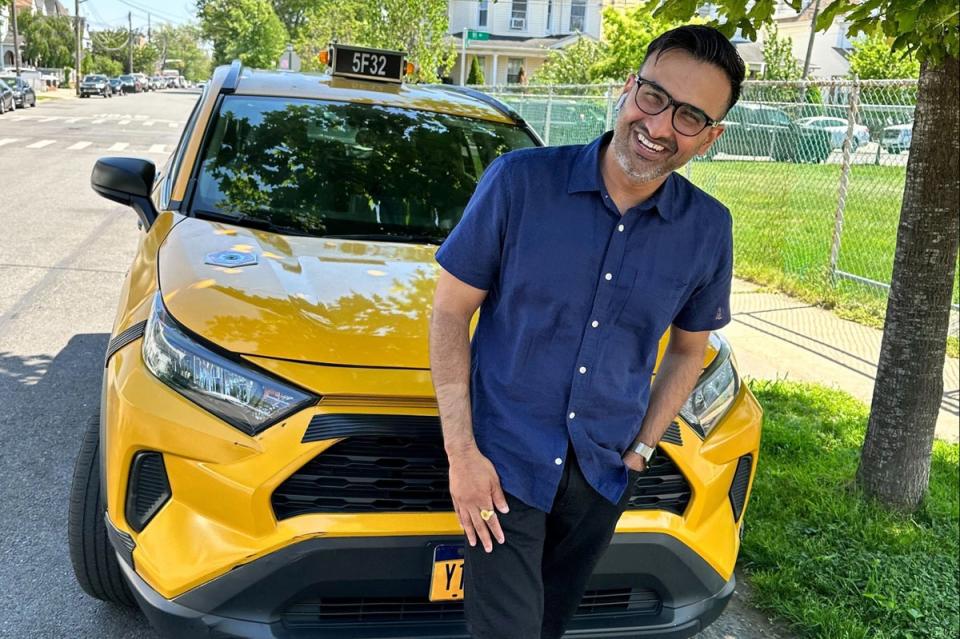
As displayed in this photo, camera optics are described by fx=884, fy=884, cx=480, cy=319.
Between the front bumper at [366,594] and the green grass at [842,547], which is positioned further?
the green grass at [842,547]

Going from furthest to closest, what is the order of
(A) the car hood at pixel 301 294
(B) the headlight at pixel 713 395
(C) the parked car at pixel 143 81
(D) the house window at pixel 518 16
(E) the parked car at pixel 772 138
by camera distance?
1. (C) the parked car at pixel 143 81
2. (D) the house window at pixel 518 16
3. (E) the parked car at pixel 772 138
4. (B) the headlight at pixel 713 395
5. (A) the car hood at pixel 301 294

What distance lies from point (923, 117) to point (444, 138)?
6.67 ft

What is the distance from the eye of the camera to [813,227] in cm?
979

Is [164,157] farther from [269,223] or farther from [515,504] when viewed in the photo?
[515,504]

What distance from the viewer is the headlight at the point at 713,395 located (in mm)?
2486

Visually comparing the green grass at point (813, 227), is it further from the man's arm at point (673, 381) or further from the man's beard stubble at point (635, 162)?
the man's beard stubble at point (635, 162)

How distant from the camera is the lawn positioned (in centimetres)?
823

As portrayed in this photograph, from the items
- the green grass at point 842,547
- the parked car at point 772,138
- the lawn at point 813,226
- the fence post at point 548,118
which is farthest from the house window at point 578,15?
the green grass at point 842,547

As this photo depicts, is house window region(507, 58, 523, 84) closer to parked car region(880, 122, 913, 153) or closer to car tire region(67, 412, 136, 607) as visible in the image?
parked car region(880, 122, 913, 153)

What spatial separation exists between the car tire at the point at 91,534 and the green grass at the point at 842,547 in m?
2.28

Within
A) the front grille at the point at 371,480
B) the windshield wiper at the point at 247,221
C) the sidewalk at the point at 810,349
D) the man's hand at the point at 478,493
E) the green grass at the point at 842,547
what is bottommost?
the green grass at the point at 842,547

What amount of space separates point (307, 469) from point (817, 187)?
865 cm

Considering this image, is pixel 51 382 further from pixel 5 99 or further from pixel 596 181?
pixel 5 99

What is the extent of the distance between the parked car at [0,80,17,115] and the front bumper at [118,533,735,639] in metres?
33.9
